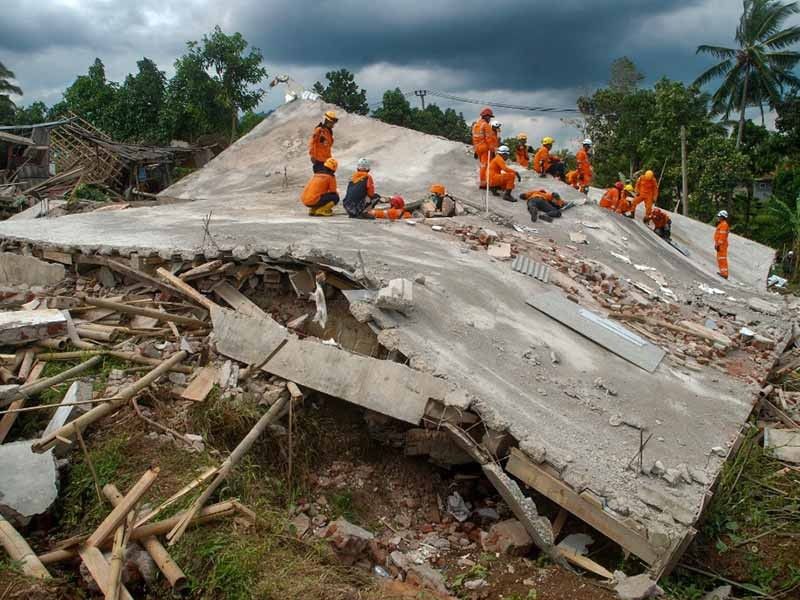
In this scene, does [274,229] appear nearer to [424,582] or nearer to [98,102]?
[424,582]

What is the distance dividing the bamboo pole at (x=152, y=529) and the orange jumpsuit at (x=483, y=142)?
392 inches

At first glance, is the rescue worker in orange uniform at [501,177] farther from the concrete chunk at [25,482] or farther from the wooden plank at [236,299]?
the concrete chunk at [25,482]

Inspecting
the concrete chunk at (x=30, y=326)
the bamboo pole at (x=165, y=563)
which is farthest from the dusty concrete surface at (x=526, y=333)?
the bamboo pole at (x=165, y=563)

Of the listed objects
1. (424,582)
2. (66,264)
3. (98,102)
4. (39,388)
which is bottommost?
(424,582)

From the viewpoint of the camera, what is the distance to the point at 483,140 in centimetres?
1297

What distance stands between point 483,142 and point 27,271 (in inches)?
346

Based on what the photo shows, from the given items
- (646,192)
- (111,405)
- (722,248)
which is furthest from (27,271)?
(722,248)

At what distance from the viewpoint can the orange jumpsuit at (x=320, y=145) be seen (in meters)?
11.2

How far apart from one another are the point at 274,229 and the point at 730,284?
946 cm

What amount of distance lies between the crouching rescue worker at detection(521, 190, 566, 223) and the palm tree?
17971mm

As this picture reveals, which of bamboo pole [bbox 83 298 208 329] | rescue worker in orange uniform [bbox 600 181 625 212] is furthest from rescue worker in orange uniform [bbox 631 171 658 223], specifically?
bamboo pole [bbox 83 298 208 329]

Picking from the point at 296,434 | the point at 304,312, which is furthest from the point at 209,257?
the point at 296,434

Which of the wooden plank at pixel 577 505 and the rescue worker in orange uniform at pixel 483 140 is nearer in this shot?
the wooden plank at pixel 577 505

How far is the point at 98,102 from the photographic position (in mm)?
24562
